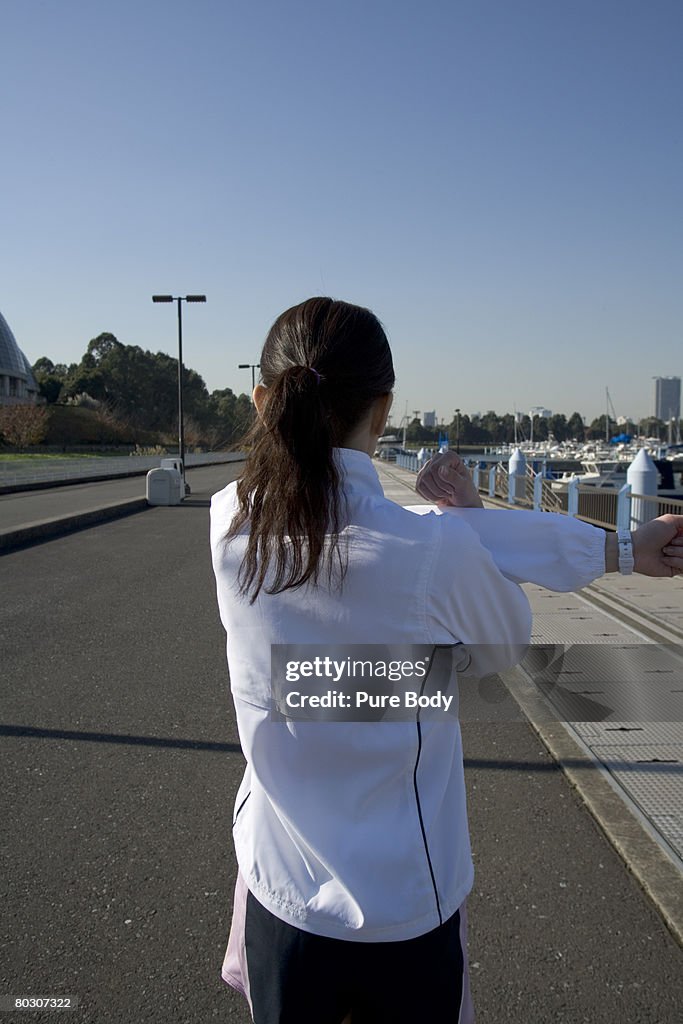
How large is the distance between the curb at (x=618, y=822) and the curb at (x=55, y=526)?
10.1m

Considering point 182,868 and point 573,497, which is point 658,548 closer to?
point 182,868

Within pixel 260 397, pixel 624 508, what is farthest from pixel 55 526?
pixel 260 397

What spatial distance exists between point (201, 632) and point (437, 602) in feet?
21.3

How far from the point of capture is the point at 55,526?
15211 mm

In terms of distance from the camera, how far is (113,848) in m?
3.49

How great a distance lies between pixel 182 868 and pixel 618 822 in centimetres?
183

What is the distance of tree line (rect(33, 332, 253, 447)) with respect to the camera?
9794cm

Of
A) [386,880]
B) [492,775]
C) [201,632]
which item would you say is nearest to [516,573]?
[386,880]

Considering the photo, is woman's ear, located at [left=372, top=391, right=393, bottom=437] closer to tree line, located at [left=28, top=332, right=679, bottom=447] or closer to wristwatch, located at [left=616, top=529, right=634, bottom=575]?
wristwatch, located at [left=616, top=529, right=634, bottom=575]

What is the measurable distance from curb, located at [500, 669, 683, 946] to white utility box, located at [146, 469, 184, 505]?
18368 mm

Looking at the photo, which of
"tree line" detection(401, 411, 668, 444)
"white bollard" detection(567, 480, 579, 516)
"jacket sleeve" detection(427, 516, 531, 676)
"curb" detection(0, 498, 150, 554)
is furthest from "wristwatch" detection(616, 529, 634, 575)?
"tree line" detection(401, 411, 668, 444)

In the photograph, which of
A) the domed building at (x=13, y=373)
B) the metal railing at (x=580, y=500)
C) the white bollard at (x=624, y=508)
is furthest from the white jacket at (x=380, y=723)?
the domed building at (x=13, y=373)

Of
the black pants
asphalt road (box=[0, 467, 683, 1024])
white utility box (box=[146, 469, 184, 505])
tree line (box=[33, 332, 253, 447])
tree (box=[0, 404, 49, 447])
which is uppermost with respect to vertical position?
tree line (box=[33, 332, 253, 447])

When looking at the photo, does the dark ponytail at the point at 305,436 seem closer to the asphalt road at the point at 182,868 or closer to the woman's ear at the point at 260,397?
the woman's ear at the point at 260,397
